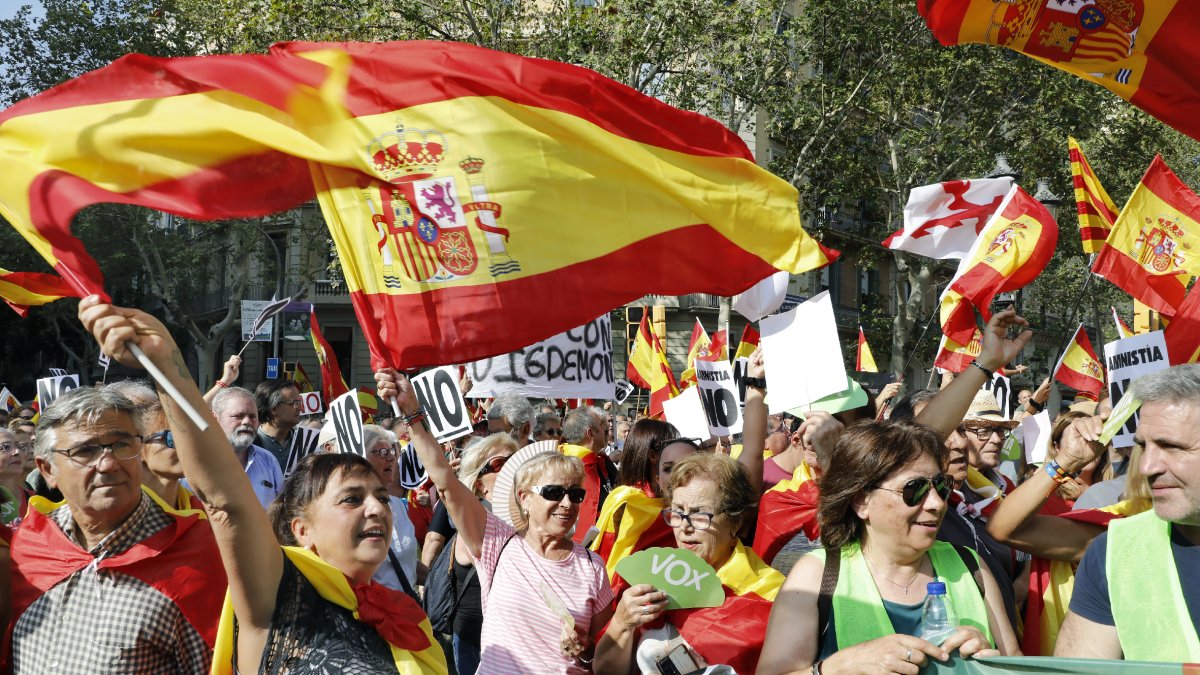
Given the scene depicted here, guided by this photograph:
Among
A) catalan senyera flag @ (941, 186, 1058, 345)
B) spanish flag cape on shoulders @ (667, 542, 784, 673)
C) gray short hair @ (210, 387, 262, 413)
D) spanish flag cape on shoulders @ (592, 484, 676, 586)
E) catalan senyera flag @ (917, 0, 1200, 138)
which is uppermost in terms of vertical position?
catalan senyera flag @ (917, 0, 1200, 138)

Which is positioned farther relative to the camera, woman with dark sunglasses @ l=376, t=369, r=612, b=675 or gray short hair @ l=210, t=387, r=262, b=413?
gray short hair @ l=210, t=387, r=262, b=413

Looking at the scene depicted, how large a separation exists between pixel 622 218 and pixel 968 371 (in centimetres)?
140

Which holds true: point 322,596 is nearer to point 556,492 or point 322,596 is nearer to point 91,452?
point 91,452

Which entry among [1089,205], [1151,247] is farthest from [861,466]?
[1089,205]

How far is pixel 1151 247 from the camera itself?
7.55 m

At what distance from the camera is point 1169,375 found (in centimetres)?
327

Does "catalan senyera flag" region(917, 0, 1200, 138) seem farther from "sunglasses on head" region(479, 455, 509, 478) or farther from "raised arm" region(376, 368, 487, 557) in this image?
"sunglasses on head" region(479, 455, 509, 478)

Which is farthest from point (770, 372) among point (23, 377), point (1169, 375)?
point (23, 377)

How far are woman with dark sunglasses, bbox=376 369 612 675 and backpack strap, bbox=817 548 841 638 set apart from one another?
1.09 metres

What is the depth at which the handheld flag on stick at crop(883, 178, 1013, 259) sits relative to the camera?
22.0ft

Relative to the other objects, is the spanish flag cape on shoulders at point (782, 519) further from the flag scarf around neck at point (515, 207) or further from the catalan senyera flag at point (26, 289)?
the catalan senyera flag at point (26, 289)

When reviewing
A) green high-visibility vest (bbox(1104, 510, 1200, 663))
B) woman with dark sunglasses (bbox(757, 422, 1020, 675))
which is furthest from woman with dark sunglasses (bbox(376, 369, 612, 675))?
green high-visibility vest (bbox(1104, 510, 1200, 663))

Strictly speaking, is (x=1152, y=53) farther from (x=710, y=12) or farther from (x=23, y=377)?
(x=23, y=377)

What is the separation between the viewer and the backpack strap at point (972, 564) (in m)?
3.50
